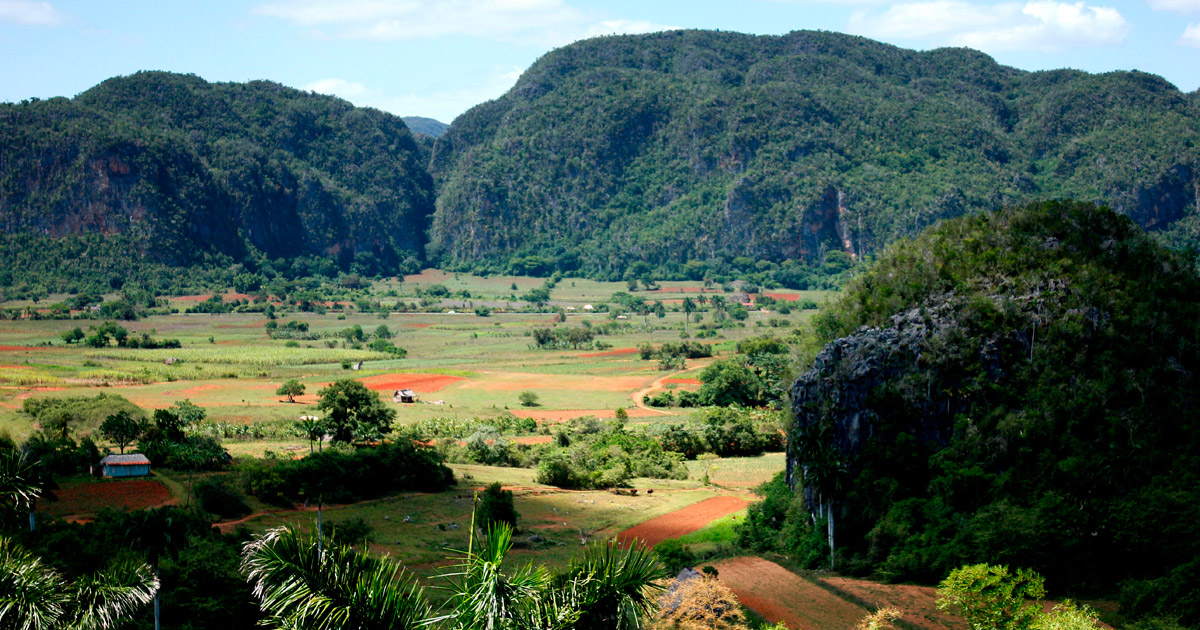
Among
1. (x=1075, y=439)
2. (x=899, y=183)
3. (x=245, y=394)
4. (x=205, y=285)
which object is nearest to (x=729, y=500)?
(x=1075, y=439)

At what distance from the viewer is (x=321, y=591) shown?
1317 centimetres

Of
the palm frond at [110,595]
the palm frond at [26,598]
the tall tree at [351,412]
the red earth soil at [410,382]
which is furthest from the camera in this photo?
the red earth soil at [410,382]

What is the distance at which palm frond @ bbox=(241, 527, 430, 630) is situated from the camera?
1300 centimetres

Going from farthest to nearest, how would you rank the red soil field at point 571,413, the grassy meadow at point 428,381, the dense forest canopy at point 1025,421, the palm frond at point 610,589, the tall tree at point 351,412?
the red soil field at point 571,413, the tall tree at point 351,412, the grassy meadow at point 428,381, the dense forest canopy at point 1025,421, the palm frond at point 610,589

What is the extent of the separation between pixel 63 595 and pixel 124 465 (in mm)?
26940

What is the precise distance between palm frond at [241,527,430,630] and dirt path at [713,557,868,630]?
52.5ft

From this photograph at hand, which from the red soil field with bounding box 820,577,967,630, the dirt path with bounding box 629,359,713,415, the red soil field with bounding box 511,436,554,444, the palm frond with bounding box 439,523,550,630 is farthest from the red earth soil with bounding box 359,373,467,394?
the palm frond with bounding box 439,523,550,630

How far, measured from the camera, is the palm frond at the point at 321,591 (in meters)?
13.0

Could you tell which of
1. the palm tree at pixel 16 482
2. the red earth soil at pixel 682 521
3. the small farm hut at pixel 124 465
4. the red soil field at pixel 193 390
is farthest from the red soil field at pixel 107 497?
the red soil field at pixel 193 390

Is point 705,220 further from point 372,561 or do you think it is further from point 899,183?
point 372,561

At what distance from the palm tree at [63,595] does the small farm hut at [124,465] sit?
24141mm

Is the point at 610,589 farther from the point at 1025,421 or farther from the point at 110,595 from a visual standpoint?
the point at 1025,421

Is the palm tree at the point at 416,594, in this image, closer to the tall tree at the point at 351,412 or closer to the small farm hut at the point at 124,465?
the small farm hut at the point at 124,465

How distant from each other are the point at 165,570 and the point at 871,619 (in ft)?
51.5
